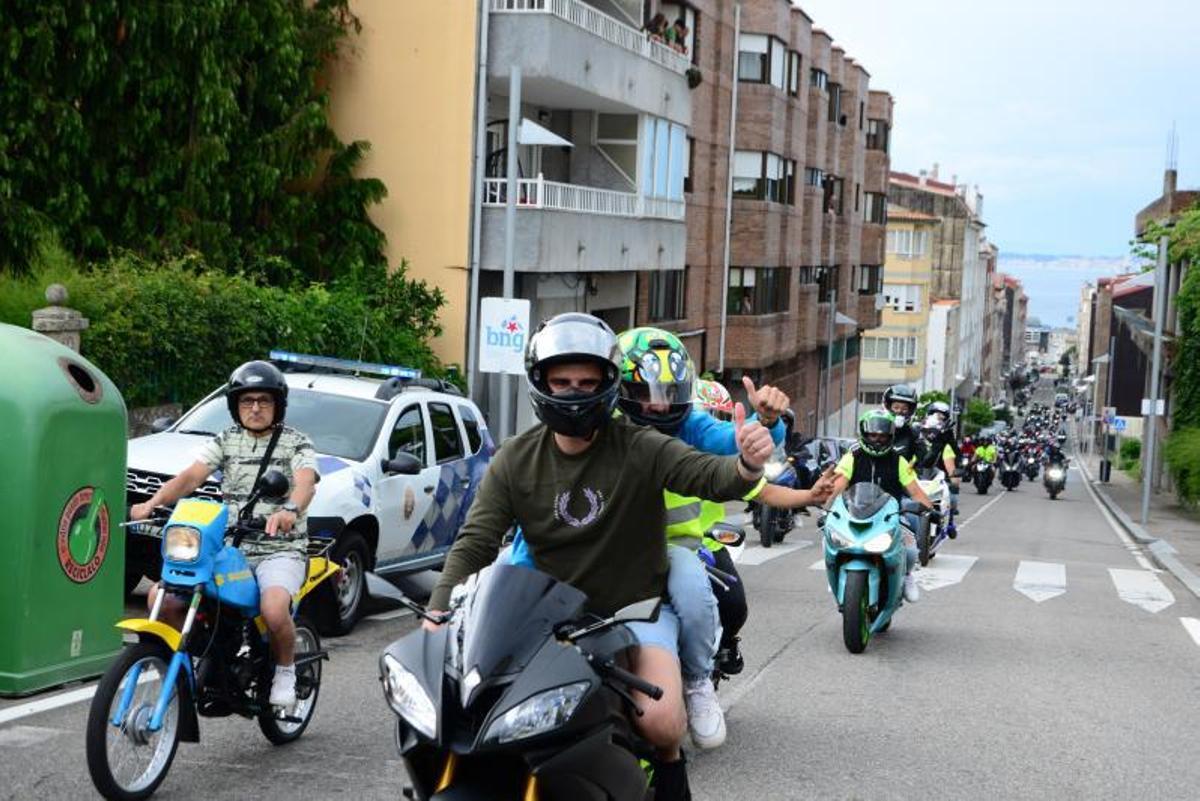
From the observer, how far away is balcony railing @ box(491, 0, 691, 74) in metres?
27.5

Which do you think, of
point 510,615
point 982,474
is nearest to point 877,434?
point 510,615

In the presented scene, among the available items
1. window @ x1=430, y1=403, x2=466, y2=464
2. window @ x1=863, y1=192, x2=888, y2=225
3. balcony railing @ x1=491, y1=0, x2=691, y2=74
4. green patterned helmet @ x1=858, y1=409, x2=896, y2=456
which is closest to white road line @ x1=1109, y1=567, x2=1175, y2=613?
green patterned helmet @ x1=858, y1=409, x2=896, y2=456

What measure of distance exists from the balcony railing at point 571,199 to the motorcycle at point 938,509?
26.4 feet

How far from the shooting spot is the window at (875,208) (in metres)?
70.8

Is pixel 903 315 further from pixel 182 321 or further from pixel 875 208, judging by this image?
pixel 182 321

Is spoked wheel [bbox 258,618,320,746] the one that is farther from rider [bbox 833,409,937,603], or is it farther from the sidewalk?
the sidewalk

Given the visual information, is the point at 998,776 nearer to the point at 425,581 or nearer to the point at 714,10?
the point at 425,581

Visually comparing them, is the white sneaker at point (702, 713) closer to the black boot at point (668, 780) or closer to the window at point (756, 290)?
the black boot at point (668, 780)

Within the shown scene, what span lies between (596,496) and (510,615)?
89cm

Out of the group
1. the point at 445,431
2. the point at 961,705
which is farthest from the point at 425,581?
the point at 961,705

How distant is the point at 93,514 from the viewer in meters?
8.26

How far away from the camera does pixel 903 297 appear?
10544 cm

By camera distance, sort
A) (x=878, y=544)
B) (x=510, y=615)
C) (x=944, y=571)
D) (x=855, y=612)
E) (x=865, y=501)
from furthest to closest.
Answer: (x=944, y=571) < (x=865, y=501) < (x=878, y=544) < (x=855, y=612) < (x=510, y=615)

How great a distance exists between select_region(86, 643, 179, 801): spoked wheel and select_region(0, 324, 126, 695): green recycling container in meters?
1.62
